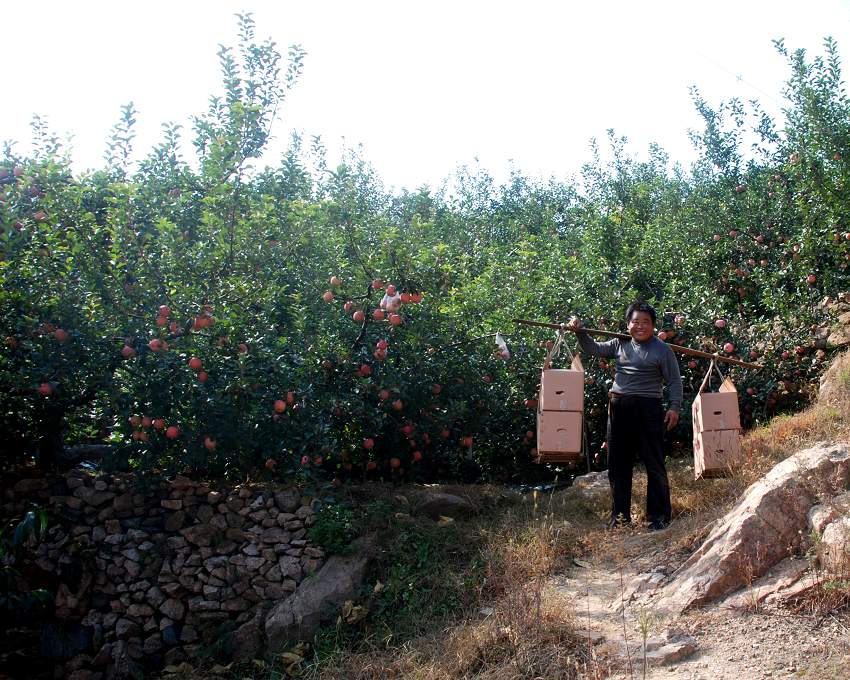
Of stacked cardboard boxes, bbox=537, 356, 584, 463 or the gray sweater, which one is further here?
the gray sweater

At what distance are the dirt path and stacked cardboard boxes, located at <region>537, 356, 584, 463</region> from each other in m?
1.10

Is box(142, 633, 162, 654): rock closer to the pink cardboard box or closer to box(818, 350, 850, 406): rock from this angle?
the pink cardboard box

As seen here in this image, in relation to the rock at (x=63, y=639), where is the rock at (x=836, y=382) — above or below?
above

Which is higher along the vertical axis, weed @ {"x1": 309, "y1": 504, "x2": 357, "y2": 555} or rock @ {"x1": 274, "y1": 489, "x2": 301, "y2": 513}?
rock @ {"x1": 274, "y1": 489, "x2": 301, "y2": 513}

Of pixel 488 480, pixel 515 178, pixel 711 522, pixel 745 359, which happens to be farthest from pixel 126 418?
pixel 515 178

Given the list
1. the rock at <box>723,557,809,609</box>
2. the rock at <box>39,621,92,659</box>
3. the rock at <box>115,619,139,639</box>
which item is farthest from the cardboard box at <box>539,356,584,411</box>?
the rock at <box>39,621,92,659</box>

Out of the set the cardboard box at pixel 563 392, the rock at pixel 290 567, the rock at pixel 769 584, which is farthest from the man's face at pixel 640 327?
the rock at pixel 290 567

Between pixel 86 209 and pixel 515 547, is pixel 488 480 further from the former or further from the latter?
pixel 86 209

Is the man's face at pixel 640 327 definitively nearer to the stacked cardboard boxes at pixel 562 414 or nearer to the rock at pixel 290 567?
the stacked cardboard boxes at pixel 562 414

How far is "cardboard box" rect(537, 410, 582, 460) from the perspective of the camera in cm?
555

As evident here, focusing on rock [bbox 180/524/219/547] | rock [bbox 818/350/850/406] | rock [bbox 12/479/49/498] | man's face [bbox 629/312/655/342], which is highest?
man's face [bbox 629/312/655/342]

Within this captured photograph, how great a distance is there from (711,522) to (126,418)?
13.5 feet

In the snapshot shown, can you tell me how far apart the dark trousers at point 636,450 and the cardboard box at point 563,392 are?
397 mm

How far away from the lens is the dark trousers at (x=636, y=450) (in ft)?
18.6
